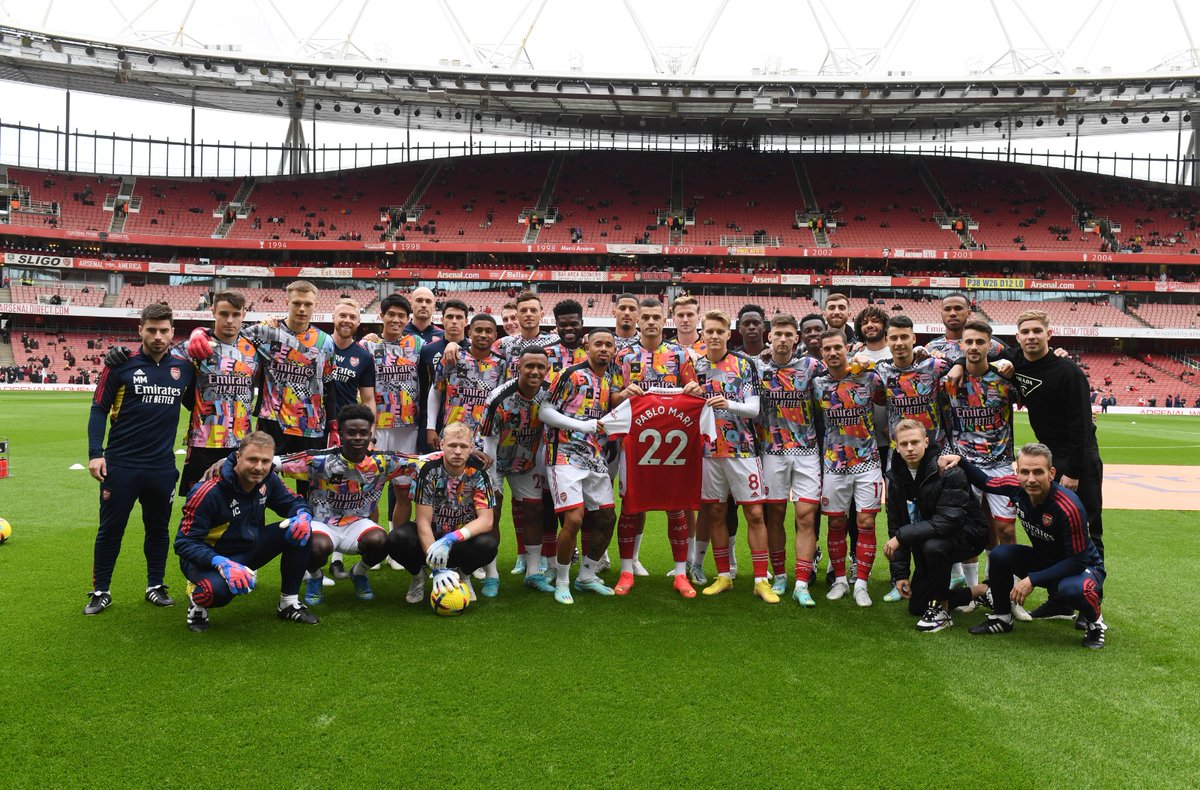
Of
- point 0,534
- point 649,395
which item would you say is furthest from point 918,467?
point 0,534

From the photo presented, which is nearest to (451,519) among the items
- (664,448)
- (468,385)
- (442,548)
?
(442,548)

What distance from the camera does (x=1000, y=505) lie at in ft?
20.3

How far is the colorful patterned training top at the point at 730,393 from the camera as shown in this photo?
6352 millimetres

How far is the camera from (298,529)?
5336 millimetres

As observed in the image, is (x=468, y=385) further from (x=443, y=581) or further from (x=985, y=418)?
(x=985, y=418)

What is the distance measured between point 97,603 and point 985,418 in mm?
6896

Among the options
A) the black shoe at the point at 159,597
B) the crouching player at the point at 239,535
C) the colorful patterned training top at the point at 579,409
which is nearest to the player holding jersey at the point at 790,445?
the colorful patterned training top at the point at 579,409

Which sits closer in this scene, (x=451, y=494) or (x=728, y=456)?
(x=451, y=494)

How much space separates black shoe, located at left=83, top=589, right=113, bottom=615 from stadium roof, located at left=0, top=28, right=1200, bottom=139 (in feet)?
118

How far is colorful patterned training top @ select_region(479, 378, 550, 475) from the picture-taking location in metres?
6.38

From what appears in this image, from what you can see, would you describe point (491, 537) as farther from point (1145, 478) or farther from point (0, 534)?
point (1145, 478)

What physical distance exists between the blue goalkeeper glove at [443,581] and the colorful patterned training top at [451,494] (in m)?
0.42

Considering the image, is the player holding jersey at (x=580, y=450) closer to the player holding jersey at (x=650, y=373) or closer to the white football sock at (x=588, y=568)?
the white football sock at (x=588, y=568)

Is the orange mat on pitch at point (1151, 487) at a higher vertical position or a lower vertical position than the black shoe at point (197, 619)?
higher
